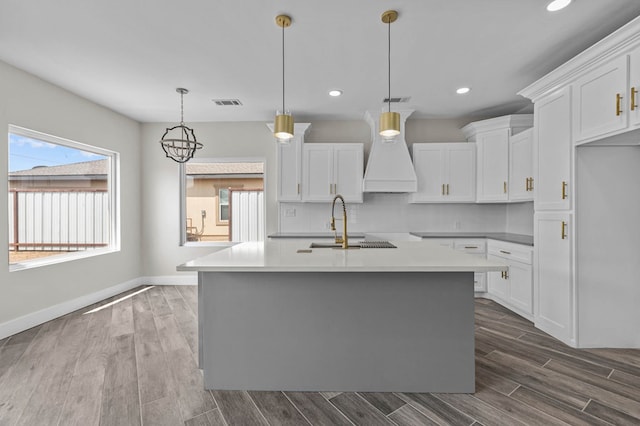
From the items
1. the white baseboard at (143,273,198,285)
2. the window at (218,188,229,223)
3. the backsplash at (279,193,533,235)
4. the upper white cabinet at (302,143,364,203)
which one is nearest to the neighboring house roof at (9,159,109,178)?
the window at (218,188,229,223)

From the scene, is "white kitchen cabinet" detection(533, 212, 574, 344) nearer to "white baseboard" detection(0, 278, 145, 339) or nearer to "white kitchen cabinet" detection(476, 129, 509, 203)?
"white kitchen cabinet" detection(476, 129, 509, 203)

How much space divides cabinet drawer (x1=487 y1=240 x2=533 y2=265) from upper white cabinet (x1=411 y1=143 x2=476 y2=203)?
0.76 metres

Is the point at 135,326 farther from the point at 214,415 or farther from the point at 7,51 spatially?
the point at 7,51

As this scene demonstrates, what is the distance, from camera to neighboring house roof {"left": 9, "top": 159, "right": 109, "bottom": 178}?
10.6ft

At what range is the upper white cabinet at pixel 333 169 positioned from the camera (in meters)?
4.27

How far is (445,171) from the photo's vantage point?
4.24 meters

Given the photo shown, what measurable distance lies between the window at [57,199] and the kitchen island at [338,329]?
267 cm

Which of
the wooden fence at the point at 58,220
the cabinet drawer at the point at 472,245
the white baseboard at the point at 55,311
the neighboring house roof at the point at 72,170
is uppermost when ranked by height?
the neighboring house roof at the point at 72,170

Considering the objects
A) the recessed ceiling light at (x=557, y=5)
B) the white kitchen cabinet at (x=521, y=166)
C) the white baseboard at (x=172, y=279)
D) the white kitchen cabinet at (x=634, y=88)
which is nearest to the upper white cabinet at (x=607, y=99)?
the white kitchen cabinet at (x=634, y=88)

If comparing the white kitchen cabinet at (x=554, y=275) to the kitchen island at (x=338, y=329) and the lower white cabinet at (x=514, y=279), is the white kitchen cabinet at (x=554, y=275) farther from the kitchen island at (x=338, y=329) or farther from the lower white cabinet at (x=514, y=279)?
the kitchen island at (x=338, y=329)

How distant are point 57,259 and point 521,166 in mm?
5694

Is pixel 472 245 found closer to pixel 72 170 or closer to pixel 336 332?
pixel 336 332

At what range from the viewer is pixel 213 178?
4789 millimetres

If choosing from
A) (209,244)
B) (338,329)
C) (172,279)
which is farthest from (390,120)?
(172,279)
